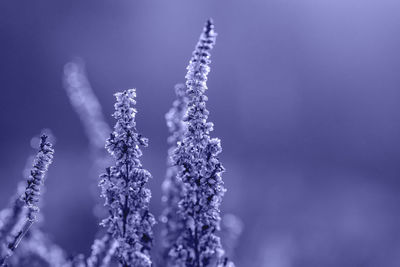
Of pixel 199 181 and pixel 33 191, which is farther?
pixel 199 181

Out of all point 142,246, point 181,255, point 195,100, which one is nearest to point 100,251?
point 142,246

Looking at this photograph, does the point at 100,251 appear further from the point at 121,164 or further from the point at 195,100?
the point at 195,100

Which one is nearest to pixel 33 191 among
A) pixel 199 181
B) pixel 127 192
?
pixel 127 192

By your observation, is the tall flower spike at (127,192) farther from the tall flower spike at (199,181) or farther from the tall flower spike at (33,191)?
the tall flower spike at (33,191)

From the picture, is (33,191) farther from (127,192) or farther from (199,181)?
(199,181)

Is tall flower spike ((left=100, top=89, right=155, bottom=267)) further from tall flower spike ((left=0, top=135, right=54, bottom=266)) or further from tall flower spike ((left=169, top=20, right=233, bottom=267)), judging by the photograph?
tall flower spike ((left=0, top=135, right=54, bottom=266))

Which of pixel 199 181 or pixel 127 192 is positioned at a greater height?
pixel 199 181
